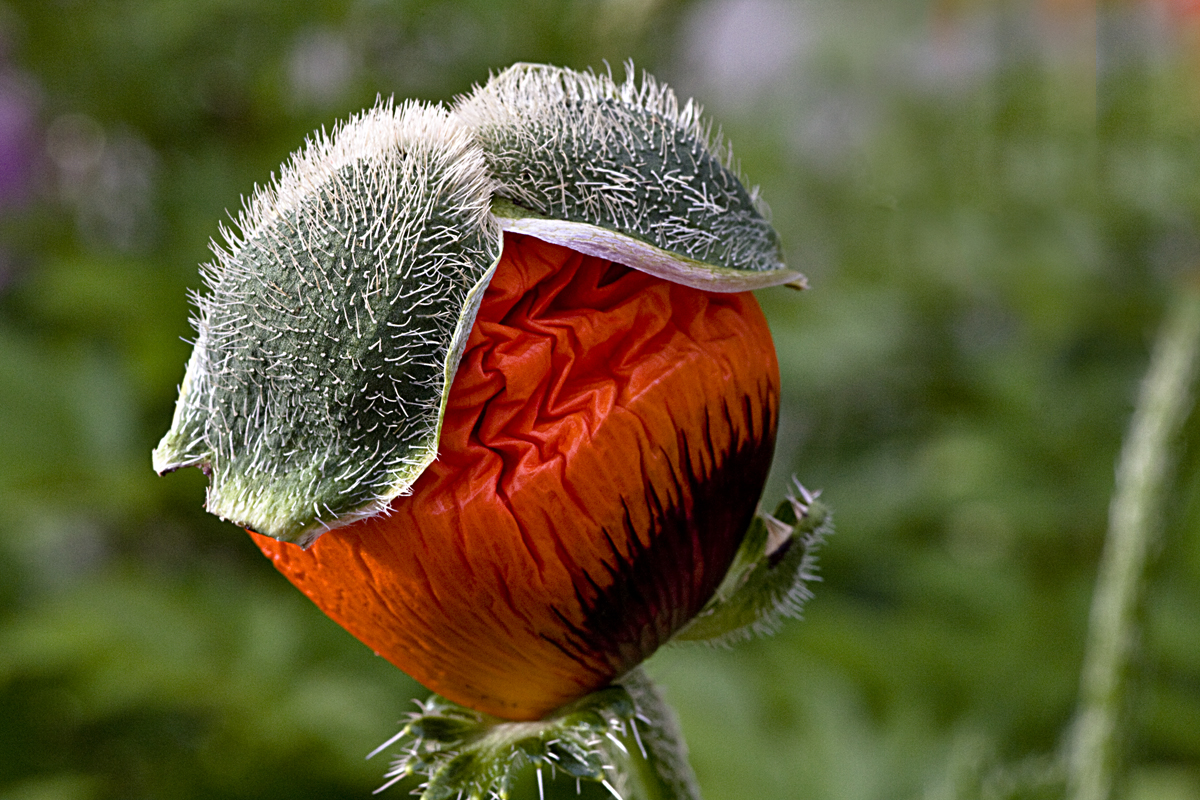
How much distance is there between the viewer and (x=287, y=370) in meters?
0.60

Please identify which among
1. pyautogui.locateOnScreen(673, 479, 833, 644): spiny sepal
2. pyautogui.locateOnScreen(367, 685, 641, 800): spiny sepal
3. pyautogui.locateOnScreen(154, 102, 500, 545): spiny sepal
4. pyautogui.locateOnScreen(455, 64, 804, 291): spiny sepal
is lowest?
pyautogui.locateOnScreen(367, 685, 641, 800): spiny sepal

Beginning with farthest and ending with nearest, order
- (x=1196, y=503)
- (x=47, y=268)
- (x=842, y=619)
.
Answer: (x=47, y=268) < (x=842, y=619) < (x=1196, y=503)

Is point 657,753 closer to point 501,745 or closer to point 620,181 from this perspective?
point 501,745

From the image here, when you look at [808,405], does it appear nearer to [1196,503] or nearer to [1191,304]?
[1196,503]

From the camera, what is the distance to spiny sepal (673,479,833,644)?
0.74 metres

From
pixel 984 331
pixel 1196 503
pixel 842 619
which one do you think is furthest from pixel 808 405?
pixel 1196 503

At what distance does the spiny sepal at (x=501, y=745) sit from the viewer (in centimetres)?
67

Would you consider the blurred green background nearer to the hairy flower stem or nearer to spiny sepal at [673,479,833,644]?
the hairy flower stem

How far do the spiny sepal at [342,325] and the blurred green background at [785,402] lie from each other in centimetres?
84

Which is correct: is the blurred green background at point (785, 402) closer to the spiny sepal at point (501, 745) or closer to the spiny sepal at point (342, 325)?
the spiny sepal at point (501, 745)

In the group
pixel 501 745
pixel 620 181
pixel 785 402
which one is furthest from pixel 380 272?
pixel 785 402

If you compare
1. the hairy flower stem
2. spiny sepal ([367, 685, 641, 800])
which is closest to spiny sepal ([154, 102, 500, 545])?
spiny sepal ([367, 685, 641, 800])

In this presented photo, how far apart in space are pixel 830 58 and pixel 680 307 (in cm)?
461

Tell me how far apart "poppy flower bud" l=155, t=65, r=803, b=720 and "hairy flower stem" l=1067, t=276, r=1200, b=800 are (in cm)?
59
